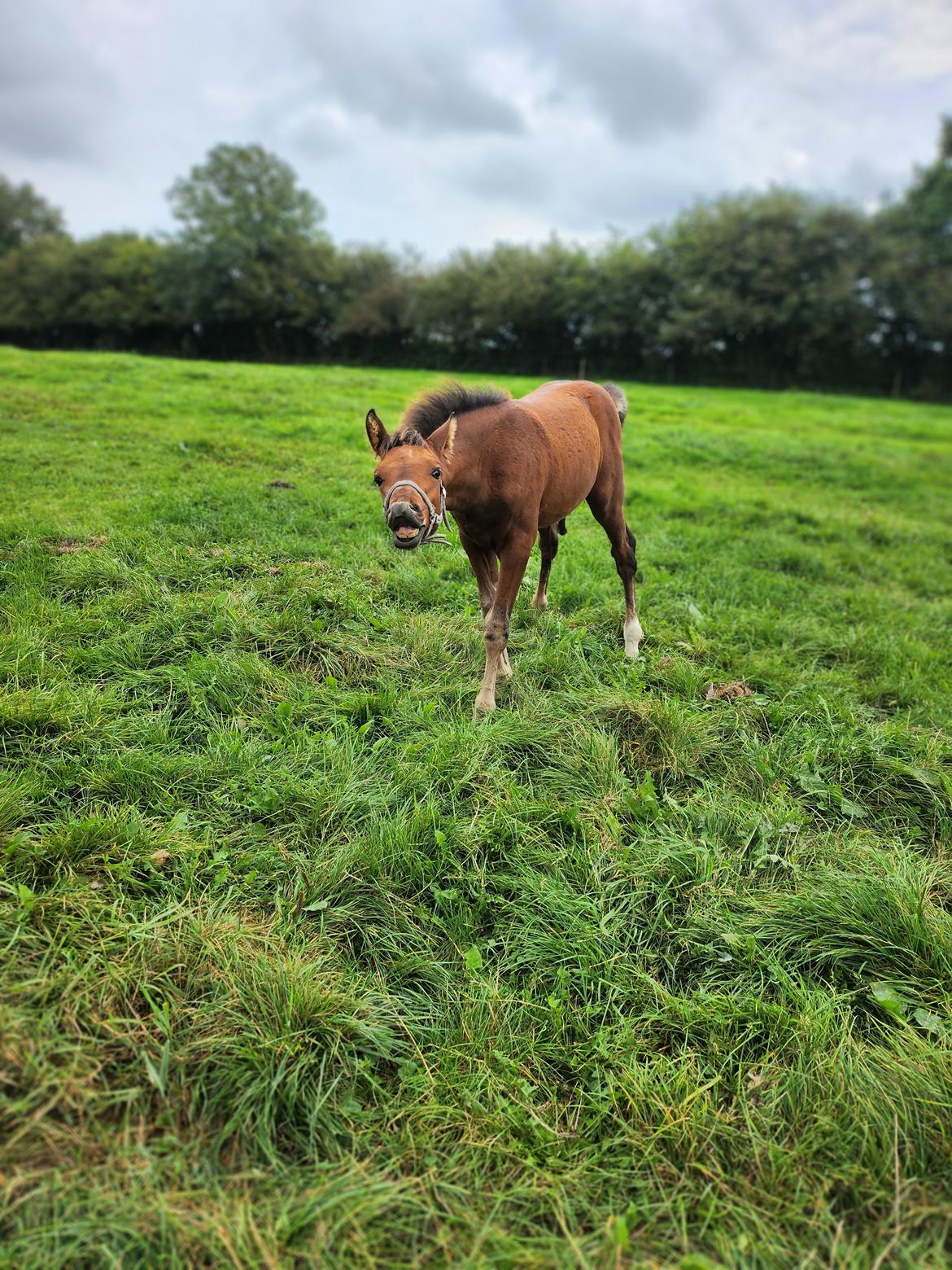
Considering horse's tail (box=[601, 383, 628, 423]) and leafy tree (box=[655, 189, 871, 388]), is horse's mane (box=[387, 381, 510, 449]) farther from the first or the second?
leafy tree (box=[655, 189, 871, 388])

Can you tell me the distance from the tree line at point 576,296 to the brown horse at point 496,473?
34.0 metres

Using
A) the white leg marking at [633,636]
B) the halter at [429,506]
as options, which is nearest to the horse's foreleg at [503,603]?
the halter at [429,506]

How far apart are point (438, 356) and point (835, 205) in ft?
79.9

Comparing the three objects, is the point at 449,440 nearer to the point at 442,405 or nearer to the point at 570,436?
the point at 442,405

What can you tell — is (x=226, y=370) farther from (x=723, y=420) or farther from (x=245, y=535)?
(x=723, y=420)

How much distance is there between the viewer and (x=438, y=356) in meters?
41.7

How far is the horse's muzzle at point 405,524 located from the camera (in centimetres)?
334

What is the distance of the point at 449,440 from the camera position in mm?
3756

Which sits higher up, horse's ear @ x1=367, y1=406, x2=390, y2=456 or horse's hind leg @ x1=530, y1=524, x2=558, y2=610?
horse's ear @ x1=367, y1=406, x2=390, y2=456

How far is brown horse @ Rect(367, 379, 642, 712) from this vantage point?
11.7 ft

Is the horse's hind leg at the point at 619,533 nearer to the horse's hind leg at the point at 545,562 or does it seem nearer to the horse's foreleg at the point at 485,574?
the horse's hind leg at the point at 545,562

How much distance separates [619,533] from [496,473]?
5.93 ft

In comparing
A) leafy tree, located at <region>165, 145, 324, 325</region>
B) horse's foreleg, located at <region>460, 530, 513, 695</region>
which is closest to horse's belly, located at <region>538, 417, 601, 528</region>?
horse's foreleg, located at <region>460, 530, 513, 695</region>

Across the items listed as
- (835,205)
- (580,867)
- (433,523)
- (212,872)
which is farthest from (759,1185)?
(835,205)
